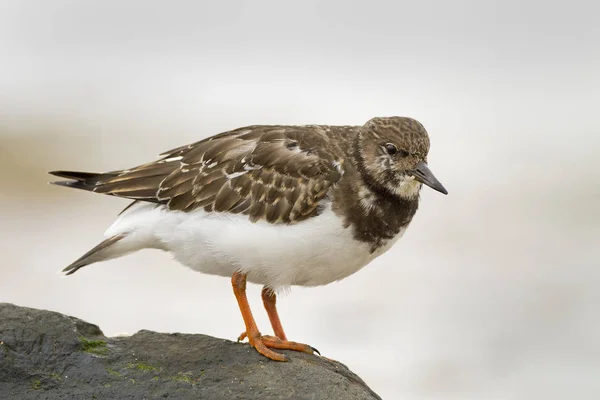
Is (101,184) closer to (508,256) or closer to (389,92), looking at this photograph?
(508,256)

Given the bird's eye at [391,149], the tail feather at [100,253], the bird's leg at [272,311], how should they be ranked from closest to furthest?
the bird's eye at [391,149] → the tail feather at [100,253] → the bird's leg at [272,311]

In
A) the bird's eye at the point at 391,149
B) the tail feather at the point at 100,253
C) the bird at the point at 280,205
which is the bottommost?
the tail feather at the point at 100,253

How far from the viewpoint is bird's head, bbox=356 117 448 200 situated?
22.9ft

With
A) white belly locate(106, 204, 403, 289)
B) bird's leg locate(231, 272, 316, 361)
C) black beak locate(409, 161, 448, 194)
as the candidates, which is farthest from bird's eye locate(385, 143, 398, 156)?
bird's leg locate(231, 272, 316, 361)

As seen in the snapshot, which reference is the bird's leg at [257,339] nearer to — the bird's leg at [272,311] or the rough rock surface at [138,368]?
the rough rock surface at [138,368]

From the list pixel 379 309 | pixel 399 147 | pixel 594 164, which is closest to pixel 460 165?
pixel 594 164

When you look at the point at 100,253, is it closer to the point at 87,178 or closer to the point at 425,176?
the point at 87,178

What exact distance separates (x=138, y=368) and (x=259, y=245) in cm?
121

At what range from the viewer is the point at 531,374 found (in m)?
11.7

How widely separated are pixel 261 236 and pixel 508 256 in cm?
807

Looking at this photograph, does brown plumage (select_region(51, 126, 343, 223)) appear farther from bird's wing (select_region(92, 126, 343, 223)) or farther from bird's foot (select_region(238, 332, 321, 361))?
bird's foot (select_region(238, 332, 321, 361))

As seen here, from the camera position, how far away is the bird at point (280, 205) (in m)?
6.82

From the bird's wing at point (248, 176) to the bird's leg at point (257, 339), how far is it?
482 mm

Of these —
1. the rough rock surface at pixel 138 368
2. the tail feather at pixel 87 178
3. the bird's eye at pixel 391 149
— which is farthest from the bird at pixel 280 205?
the rough rock surface at pixel 138 368
